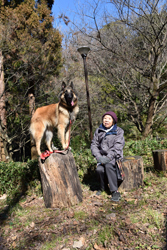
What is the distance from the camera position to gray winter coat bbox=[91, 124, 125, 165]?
379 cm

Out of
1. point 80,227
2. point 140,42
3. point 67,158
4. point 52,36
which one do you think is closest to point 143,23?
point 140,42

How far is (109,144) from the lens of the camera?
12.8 feet

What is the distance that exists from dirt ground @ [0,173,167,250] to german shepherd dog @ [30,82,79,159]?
1463mm

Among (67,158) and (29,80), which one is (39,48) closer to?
(29,80)

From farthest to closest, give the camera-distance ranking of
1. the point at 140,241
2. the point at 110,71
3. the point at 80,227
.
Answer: the point at 110,71
the point at 80,227
the point at 140,241

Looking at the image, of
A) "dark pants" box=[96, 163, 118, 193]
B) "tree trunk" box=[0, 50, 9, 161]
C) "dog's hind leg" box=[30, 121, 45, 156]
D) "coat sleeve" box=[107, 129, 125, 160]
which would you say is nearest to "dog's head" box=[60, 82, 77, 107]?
"dog's hind leg" box=[30, 121, 45, 156]

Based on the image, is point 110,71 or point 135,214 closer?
point 135,214

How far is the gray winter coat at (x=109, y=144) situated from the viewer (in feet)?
12.4

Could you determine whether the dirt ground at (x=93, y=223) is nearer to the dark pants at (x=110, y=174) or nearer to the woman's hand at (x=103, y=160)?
the dark pants at (x=110, y=174)

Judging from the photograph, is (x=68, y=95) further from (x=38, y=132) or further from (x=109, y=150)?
(x=109, y=150)

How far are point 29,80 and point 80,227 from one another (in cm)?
657

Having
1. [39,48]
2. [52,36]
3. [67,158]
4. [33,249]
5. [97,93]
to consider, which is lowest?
[33,249]

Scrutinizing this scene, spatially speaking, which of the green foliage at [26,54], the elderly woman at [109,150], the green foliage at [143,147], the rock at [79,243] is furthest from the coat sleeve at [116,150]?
the green foliage at [26,54]

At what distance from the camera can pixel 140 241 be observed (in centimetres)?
243
